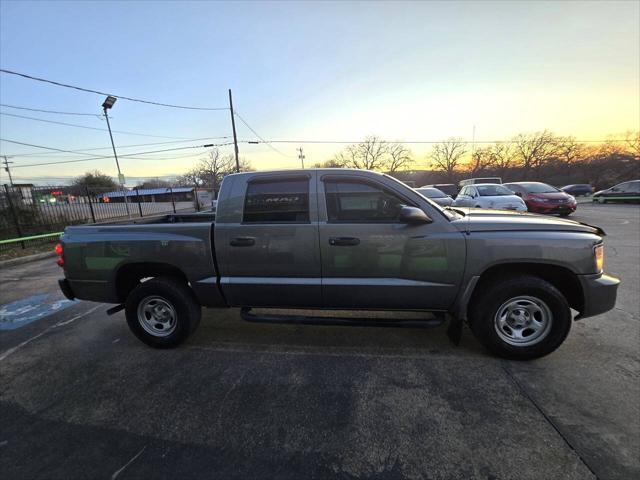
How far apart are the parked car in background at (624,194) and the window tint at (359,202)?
24485 mm

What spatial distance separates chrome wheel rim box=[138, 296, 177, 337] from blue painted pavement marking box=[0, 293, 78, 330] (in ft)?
7.76

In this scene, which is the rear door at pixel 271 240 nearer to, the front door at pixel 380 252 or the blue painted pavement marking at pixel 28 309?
the front door at pixel 380 252

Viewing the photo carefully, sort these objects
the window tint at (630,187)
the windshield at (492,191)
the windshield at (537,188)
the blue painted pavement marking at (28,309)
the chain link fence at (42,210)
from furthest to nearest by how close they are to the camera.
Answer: the window tint at (630,187) < the windshield at (537,188) < the windshield at (492,191) < the chain link fence at (42,210) < the blue painted pavement marking at (28,309)

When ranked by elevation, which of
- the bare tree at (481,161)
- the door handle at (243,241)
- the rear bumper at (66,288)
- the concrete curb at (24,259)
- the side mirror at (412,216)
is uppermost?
the bare tree at (481,161)

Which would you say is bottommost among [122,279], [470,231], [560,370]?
A: [560,370]

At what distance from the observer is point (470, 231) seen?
2.84 meters

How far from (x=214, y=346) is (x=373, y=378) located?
1875 millimetres

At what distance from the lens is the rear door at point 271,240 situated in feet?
9.87

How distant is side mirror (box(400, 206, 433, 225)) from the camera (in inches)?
107

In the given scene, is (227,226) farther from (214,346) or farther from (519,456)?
(519,456)

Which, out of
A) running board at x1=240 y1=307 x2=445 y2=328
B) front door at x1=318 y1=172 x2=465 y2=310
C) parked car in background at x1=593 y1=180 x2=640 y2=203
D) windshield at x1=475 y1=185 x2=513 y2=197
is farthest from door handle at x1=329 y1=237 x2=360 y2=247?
parked car in background at x1=593 y1=180 x2=640 y2=203

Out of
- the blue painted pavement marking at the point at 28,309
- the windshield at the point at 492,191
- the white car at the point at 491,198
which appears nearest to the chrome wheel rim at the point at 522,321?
the blue painted pavement marking at the point at 28,309

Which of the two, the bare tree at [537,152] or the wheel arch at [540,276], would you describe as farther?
the bare tree at [537,152]

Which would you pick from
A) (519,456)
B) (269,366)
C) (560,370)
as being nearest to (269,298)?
(269,366)
